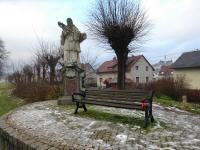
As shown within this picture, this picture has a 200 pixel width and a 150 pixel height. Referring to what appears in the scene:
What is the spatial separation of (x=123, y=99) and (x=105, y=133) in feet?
6.02

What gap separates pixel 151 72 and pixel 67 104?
5210cm

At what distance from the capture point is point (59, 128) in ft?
25.6

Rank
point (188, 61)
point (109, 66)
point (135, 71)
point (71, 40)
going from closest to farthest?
point (71, 40) → point (188, 61) → point (135, 71) → point (109, 66)

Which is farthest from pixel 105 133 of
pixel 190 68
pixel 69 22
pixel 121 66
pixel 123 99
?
pixel 190 68

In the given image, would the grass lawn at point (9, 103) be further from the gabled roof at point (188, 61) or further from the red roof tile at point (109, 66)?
the red roof tile at point (109, 66)

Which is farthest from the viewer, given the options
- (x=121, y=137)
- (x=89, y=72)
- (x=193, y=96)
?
(x=89, y=72)

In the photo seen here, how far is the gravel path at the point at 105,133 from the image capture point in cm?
619

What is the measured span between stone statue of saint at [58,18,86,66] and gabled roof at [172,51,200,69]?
28.2 m

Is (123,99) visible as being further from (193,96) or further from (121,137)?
(193,96)

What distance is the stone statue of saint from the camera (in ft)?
41.3

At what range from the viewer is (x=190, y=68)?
3962 cm

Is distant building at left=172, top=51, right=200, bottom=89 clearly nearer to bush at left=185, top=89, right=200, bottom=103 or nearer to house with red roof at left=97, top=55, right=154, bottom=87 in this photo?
bush at left=185, top=89, right=200, bottom=103

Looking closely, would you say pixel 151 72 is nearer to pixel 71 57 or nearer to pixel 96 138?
pixel 71 57

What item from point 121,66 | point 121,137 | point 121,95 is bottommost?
point 121,137
